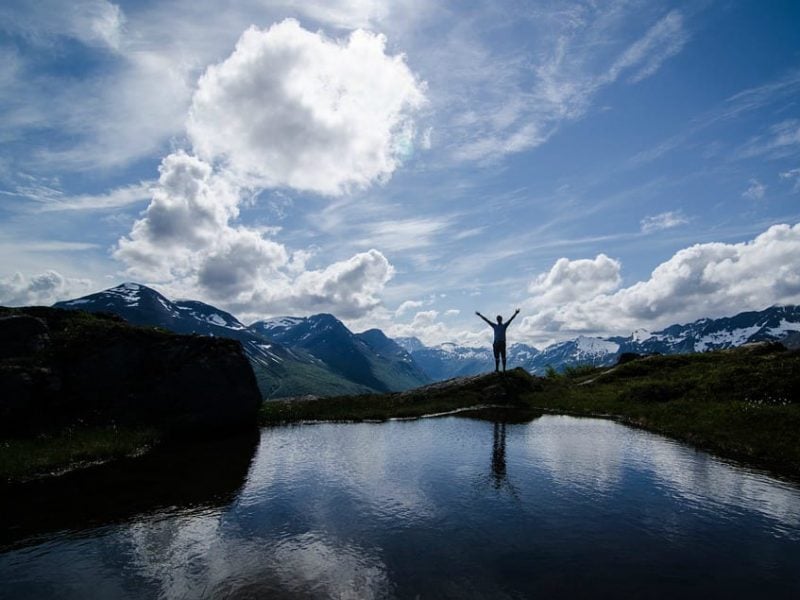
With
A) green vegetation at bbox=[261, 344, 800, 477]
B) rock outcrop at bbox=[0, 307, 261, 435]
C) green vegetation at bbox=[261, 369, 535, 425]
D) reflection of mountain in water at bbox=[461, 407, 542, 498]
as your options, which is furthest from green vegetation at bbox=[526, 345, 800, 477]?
rock outcrop at bbox=[0, 307, 261, 435]

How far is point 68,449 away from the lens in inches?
1069

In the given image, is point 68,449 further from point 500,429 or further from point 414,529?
point 500,429

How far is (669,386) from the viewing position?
42.2 m

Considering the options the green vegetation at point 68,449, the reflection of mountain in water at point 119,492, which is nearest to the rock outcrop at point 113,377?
the green vegetation at point 68,449

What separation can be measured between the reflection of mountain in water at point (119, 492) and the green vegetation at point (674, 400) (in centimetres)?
1584

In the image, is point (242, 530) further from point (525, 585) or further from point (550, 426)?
point (550, 426)

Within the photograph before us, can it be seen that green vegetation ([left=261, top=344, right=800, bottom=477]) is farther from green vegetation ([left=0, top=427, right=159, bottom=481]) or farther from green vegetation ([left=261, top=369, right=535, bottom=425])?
green vegetation ([left=0, top=427, right=159, bottom=481])

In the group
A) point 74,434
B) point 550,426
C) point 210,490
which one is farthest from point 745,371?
point 74,434

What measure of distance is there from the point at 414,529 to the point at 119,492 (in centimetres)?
1420

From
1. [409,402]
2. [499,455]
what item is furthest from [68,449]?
[409,402]

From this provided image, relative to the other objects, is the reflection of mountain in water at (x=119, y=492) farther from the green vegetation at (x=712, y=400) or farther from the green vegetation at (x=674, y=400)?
the green vegetation at (x=712, y=400)

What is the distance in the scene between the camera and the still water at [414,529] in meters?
13.0

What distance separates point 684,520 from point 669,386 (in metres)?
28.9

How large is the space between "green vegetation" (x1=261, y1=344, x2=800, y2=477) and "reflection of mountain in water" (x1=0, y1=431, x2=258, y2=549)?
15.8 meters
